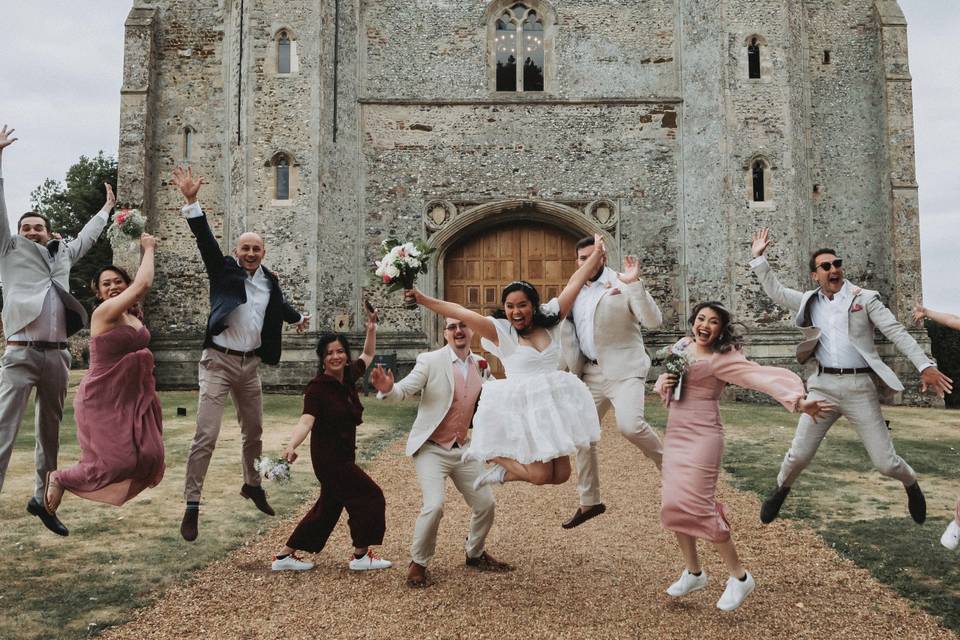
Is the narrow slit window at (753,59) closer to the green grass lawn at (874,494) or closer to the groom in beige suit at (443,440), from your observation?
the green grass lawn at (874,494)

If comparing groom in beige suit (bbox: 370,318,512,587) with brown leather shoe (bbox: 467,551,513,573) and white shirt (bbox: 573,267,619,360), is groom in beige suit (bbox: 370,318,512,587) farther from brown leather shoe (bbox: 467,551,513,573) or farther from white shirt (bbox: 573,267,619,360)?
white shirt (bbox: 573,267,619,360)

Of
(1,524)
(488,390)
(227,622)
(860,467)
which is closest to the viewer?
(227,622)

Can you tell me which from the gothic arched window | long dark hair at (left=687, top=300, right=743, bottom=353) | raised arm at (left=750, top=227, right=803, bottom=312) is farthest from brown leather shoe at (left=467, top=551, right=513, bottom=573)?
the gothic arched window

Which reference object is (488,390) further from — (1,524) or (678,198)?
(678,198)

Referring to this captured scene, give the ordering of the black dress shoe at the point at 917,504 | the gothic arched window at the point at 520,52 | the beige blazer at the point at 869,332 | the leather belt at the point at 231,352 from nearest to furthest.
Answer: the beige blazer at the point at 869,332 < the black dress shoe at the point at 917,504 < the leather belt at the point at 231,352 < the gothic arched window at the point at 520,52

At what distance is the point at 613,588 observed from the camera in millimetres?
4492

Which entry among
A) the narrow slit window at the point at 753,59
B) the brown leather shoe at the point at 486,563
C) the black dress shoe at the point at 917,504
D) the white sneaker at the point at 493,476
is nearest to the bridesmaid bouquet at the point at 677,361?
the white sneaker at the point at 493,476

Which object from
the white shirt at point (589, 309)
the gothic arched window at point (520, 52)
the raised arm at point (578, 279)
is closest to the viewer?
the raised arm at point (578, 279)

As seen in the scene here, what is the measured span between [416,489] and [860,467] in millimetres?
4891

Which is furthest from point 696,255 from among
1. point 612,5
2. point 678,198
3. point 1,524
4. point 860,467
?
point 1,524

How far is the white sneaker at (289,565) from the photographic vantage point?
4.78 m

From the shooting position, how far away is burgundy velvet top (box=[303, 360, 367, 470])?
4.75 metres

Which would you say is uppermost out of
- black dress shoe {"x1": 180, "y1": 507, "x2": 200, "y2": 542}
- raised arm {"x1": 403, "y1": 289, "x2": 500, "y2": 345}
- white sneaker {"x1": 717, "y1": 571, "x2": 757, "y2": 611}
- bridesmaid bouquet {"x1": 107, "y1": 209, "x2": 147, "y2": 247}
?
bridesmaid bouquet {"x1": 107, "y1": 209, "x2": 147, "y2": 247}

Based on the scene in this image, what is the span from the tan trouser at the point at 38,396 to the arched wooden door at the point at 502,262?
1149cm
